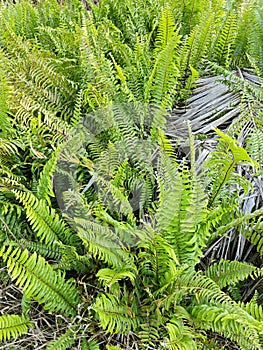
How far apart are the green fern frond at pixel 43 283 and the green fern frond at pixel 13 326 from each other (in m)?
0.07

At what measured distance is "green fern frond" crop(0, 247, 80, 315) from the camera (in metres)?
1.04

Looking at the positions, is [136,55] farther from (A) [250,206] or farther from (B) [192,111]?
(A) [250,206]

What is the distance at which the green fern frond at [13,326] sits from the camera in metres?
1.02

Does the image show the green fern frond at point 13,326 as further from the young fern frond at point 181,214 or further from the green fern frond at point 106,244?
the young fern frond at point 181,214

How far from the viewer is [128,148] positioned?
1.40 m

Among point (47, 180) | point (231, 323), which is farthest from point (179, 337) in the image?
point (47, 180)

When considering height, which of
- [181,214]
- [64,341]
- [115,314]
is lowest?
[64,341]

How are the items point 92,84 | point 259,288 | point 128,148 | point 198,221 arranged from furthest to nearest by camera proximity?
point 92,84, point 128,148, point 259,288, point 198,221

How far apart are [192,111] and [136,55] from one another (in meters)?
0.35

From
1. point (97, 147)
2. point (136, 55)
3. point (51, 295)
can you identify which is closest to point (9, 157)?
point (97, 147)

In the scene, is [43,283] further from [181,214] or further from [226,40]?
[226,40]

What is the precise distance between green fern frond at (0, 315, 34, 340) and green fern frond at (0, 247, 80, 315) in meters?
0.07

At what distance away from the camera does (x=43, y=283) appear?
3.57 feet

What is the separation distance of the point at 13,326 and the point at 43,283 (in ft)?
0.45
